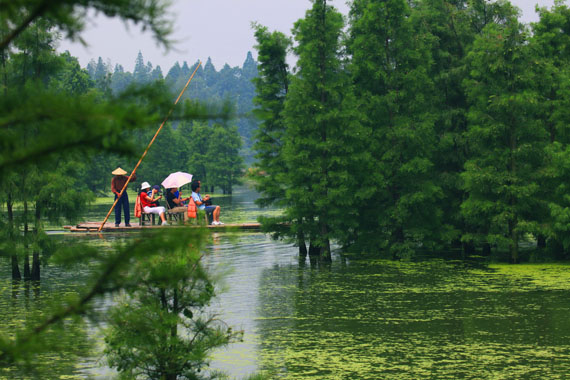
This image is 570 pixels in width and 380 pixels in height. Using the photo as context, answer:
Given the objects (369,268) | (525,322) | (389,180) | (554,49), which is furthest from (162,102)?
(554,49)

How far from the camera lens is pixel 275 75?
25031 millimetres

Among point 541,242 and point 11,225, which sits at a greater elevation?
point 11,225

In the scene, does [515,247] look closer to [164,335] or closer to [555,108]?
[555,108]

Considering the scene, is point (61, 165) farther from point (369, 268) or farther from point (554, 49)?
point (554, 49)

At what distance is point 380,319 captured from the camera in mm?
14664

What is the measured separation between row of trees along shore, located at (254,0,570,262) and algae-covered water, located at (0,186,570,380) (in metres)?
1.49

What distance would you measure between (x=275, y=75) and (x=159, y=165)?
50.9m

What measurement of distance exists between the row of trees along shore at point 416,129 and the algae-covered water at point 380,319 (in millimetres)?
1489

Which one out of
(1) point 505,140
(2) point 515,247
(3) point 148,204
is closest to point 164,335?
(2) point 515,247

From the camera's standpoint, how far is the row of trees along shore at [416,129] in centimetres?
2178

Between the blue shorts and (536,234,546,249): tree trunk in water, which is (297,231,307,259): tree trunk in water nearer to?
the blue shorts

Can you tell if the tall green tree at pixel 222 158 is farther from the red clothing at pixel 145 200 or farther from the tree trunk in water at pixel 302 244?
the tree trunk in water at pixel 302 244

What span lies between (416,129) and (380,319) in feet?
31.2

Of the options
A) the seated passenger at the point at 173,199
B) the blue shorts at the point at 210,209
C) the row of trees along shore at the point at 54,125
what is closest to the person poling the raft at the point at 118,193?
the seated passenger at the point at 173,199
